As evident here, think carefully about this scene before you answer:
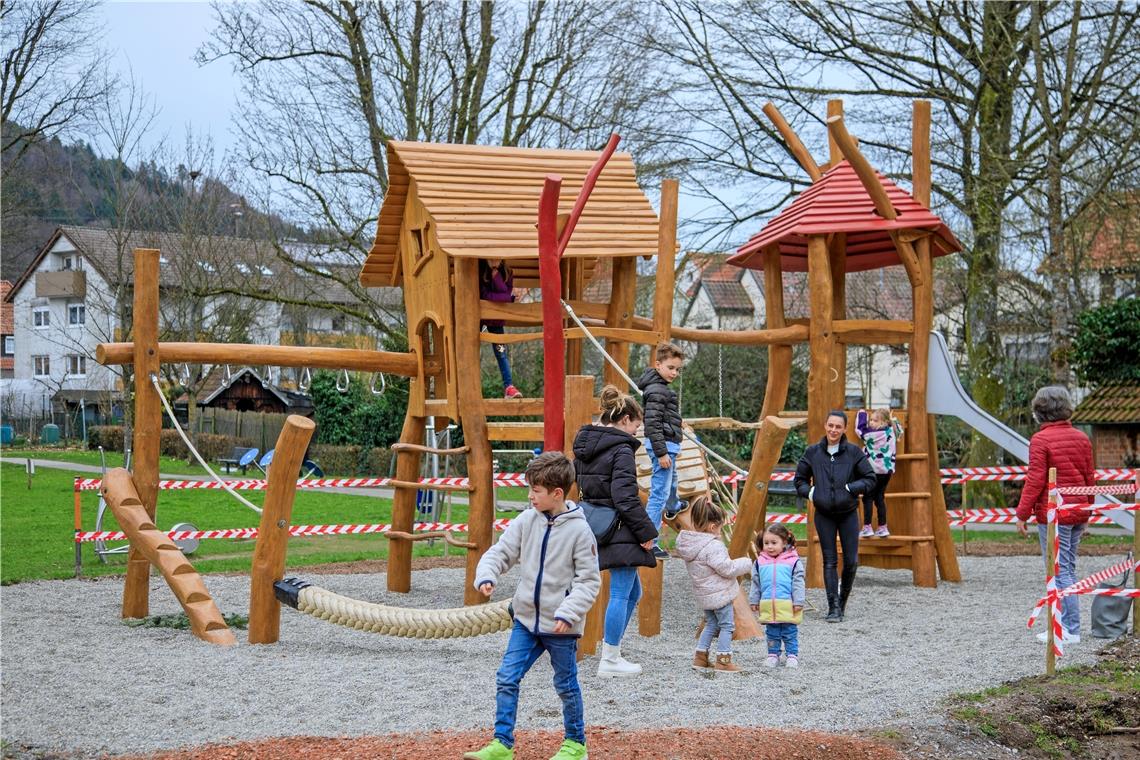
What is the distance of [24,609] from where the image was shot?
9.74 meters

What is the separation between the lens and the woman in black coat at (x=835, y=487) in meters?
8.95

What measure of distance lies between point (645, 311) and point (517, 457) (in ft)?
14.9

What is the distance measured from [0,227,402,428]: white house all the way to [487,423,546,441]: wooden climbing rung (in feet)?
37.5

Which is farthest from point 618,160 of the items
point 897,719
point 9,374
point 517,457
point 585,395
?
point 9,374

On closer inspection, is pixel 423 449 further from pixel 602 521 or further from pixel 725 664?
pixel 725 664

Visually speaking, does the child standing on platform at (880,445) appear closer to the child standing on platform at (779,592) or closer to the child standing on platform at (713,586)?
the child standing on platform at (779,592)

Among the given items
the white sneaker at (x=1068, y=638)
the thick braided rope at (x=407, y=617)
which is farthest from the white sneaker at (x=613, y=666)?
the white sneaker at (x=1068, y=638)

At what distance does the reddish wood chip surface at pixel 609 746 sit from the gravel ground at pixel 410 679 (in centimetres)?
23

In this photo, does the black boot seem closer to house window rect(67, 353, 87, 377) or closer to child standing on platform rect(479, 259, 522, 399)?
child standing on platform rect(479, 259, 522, 399)

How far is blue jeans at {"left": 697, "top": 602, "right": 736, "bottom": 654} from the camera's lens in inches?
288

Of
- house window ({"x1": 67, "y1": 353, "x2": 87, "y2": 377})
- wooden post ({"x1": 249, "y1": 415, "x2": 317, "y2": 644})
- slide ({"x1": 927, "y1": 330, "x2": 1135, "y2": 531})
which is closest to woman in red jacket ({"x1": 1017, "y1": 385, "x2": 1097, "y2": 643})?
slide ({"x1": 927, "y1": 330, "x2": 1135, "y2": 531})

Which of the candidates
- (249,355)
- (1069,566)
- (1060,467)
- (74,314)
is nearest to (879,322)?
(1060,467)

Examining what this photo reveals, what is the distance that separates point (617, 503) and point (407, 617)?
1.66 meters

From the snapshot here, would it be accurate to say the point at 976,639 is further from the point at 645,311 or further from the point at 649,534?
the point at 645,311
